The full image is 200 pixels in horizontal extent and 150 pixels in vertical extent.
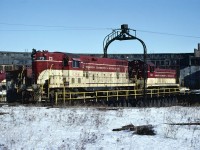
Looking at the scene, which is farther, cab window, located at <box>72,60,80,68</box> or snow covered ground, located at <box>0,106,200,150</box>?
cab window, located at <box>72,60,80,68</box>

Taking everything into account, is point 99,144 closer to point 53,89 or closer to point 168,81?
point 53,89

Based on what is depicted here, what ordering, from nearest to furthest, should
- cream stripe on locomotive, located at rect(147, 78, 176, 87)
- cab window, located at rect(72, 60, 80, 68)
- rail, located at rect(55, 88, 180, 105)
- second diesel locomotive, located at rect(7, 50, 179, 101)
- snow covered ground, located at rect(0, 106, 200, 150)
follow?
snow covered ground, located at rect(0, 106, 200, 150)
second diesel locomotive, located at rect(7, 50, 179, 101)
rail, located at rect(55, 88, 180, 105)
cab window, located at rect(72, 60, 80, 68)
cream stripe on locomotive, located at rect(147, 78, 176, 87)

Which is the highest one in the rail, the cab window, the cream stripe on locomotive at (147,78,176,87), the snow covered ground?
the cab window

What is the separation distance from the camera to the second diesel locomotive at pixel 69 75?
22.4 m

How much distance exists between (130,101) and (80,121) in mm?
14933

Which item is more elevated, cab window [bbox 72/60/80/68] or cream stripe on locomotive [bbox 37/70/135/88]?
cab window [bbox 72/60/80/68]

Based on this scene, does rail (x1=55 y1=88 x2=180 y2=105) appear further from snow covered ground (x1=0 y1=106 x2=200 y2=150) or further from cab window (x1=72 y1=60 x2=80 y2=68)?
snow covered ground (x1=0 y1=106 x2=200 y2=150)

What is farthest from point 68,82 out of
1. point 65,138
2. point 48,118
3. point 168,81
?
point 168,81

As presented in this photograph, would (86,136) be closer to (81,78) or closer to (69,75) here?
(69,75)

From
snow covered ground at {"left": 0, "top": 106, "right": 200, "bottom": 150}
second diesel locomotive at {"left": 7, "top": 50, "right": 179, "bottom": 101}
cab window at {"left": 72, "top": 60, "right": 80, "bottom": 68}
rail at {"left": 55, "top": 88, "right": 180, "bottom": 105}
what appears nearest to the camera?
snow covered ground at {"left": 0, "top": 106, "right": 200, "bottom": 150}

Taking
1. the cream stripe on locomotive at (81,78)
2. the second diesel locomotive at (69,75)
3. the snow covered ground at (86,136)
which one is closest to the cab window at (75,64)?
the second diesel locomotive at (69,75)

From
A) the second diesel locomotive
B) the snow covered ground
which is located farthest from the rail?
the snow covered ground

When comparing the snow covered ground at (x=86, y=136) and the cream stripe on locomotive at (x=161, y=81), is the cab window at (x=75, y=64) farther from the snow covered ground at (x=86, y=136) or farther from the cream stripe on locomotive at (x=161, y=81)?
the cream stripe on locomotive at (x=161, y=81)

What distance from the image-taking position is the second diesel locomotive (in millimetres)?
22406
